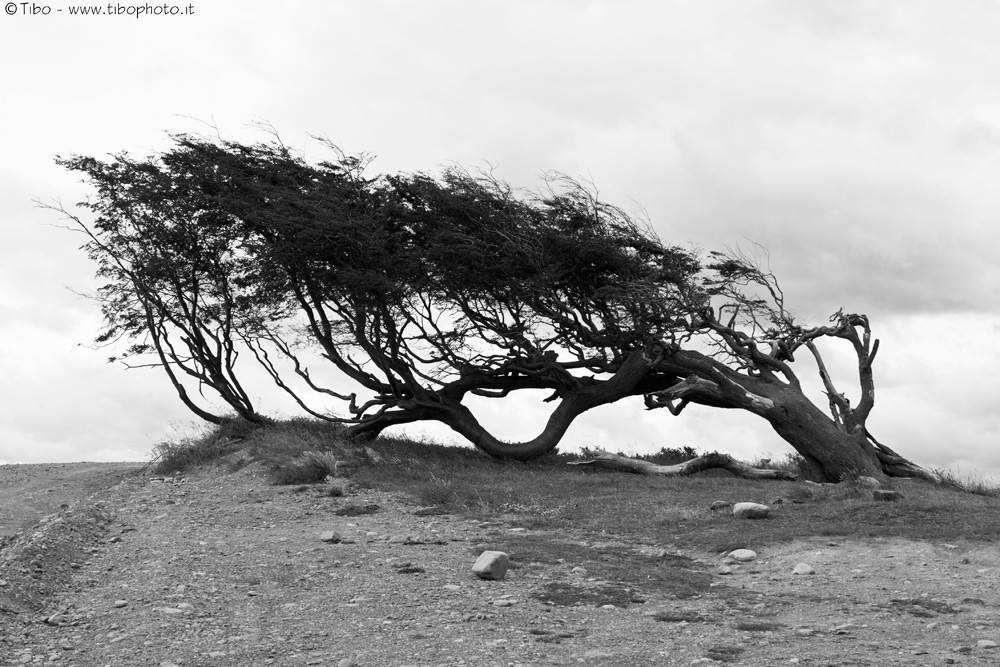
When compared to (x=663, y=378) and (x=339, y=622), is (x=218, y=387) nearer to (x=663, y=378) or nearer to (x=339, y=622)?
(x=663, y=378)

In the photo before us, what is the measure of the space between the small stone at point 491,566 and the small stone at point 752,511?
481 centimetres

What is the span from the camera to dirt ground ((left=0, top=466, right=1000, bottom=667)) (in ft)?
25.3

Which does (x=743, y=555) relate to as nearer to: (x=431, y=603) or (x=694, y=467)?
(x=431, y=603)

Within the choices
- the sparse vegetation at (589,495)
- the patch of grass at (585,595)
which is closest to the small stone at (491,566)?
the patch of grass at (585,595)

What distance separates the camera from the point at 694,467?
1980 cm

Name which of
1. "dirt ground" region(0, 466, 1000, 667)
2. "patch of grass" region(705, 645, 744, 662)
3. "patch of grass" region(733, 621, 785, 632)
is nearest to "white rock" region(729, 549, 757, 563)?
"dirt ground" region(0, 466, 1000, 667)

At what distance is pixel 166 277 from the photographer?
22.3 metres

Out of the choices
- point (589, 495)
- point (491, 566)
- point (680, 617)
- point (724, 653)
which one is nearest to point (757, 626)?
point (680, 617)

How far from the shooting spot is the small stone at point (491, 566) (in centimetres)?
1005

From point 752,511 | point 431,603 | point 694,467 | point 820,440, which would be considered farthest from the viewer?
Answer: point 694,467

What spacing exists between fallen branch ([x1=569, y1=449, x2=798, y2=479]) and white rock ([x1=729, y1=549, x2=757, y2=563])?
26.4 feet

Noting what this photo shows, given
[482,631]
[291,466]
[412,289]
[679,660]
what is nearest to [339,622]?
[482,631]

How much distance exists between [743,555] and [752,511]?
2.47 m

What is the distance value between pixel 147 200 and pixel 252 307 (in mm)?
3317
